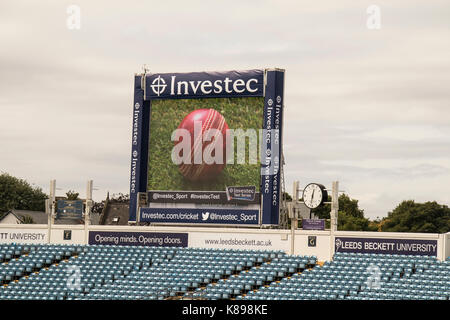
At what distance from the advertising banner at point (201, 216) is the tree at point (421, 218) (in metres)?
59.2

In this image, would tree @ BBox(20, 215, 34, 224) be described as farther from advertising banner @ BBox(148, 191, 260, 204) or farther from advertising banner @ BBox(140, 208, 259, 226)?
advertising banner @ BBox(148, 191, 260, 204)

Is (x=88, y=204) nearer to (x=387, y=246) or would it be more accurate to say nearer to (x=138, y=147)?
(x=138, y=147)

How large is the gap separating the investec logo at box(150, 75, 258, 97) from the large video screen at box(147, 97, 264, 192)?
512mm

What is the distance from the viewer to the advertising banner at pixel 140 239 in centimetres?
4769

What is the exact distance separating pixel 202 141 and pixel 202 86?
11.2ft

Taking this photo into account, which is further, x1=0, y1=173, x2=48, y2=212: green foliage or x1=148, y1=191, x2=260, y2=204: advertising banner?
x1=0, y1=173, x2=48, y2=212: green foliage

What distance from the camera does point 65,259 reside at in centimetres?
4888

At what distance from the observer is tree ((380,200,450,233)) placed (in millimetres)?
100562

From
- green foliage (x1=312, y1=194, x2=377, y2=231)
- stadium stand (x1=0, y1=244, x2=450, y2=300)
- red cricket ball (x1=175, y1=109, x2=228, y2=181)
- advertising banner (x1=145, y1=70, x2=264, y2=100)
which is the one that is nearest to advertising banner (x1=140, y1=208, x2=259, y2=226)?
stadium stand (x1=0, y1=244, x2=450, y2=300)

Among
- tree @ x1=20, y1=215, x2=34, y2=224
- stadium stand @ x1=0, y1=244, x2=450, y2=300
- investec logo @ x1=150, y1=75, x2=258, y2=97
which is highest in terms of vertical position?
investec logo @ x1=150, y1=75, x2=258, y2=97

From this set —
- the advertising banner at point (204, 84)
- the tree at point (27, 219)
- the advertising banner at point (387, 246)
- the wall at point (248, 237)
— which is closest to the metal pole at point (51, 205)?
the wall at point (248, 237)

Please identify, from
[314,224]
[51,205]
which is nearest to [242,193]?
[314,224]

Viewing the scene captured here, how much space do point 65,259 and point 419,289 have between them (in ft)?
74.2

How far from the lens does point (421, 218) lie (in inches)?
4018
